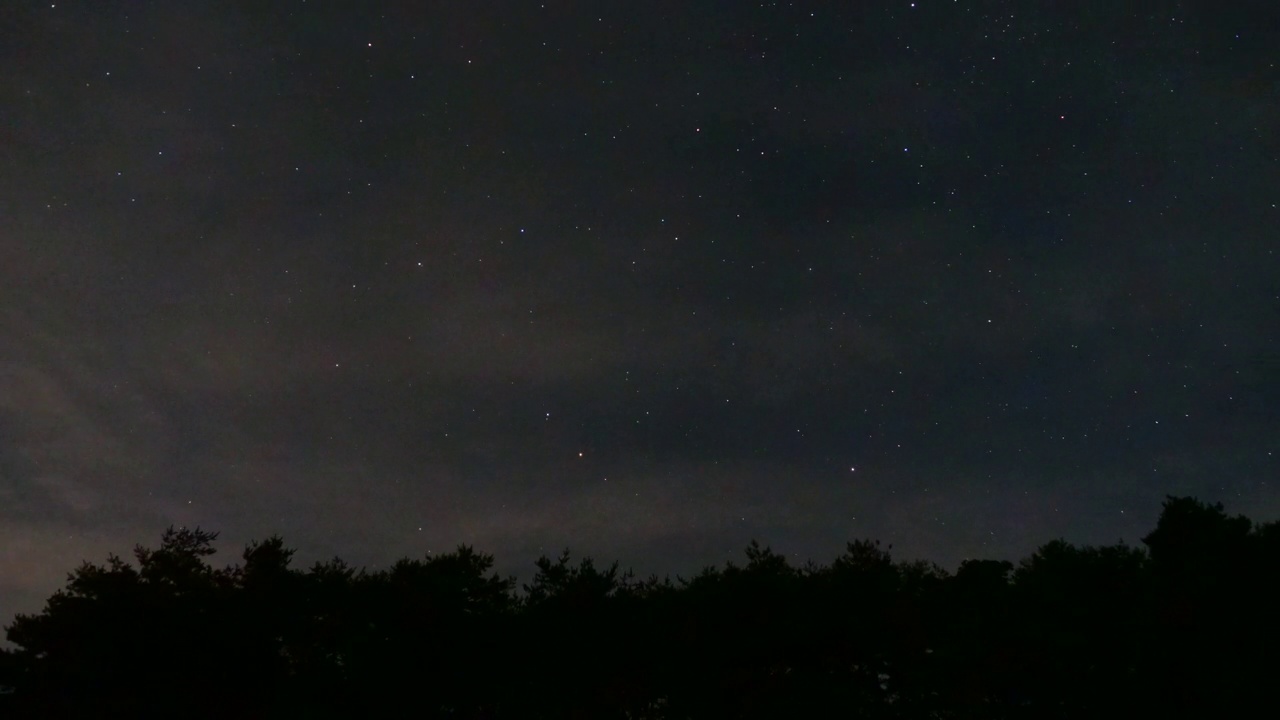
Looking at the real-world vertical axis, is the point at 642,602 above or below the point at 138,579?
below

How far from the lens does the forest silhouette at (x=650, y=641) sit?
35344mm

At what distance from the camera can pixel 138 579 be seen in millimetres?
37875

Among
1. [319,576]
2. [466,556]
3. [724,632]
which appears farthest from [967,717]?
[319,576]

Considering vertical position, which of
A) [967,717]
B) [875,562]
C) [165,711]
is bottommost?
[967,717]

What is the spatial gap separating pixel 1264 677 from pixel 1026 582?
11529 mm

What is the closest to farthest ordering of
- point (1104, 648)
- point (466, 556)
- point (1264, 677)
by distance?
point (1264, 677)
point (1104, 648)
point (466, 556)

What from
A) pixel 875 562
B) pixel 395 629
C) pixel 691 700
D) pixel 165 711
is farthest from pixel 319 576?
pixel 875 562

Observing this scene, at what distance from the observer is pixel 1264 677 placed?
32.8m

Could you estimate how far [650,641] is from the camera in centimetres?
3847

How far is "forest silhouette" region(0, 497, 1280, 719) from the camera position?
35.3 m

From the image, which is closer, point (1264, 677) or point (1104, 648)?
point (1264, 677)

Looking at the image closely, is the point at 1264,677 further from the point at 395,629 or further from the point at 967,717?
the point at 395,629

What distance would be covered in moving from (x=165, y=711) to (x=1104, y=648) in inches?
1409

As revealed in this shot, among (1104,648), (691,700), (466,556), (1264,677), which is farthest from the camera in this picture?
(466,556)
